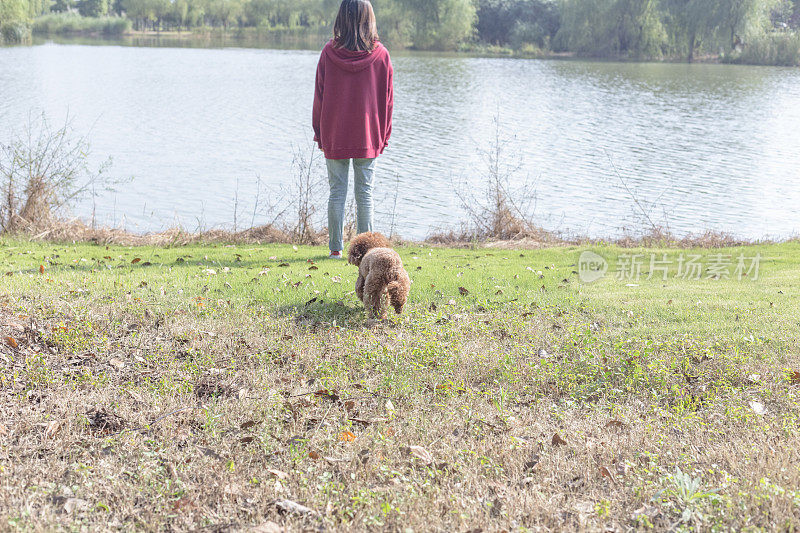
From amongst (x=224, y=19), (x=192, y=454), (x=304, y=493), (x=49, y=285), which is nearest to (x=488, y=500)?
(x=304, y=493)

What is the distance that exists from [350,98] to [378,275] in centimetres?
280

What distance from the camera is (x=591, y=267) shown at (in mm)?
Answer: 9086

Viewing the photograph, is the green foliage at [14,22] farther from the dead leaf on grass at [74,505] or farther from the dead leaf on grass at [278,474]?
the dead leaf on grass at [278,474]

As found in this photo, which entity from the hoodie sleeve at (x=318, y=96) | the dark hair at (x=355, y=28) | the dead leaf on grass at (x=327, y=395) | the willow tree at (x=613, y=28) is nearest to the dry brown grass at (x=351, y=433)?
the dead leaf on grass at (x=327, y=395)

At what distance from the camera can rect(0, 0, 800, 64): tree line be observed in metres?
56.2

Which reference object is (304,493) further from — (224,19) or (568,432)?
(224,19)

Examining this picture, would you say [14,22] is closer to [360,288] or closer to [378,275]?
[360,288]

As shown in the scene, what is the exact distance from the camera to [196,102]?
2872cm

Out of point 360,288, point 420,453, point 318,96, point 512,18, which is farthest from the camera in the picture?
point 512,18

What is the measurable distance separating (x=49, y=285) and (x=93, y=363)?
2.29 m

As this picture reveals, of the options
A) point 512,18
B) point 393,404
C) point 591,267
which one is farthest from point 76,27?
point 393,404

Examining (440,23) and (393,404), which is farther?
(440,23)

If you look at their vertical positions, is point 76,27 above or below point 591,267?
above

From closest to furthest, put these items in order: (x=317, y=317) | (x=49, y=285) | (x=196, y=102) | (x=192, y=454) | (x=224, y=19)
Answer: (x=192, y=454) → (x=317, y=317) → (x=49, y=285) → (x=196, y=102) → (x=224, y=19)
